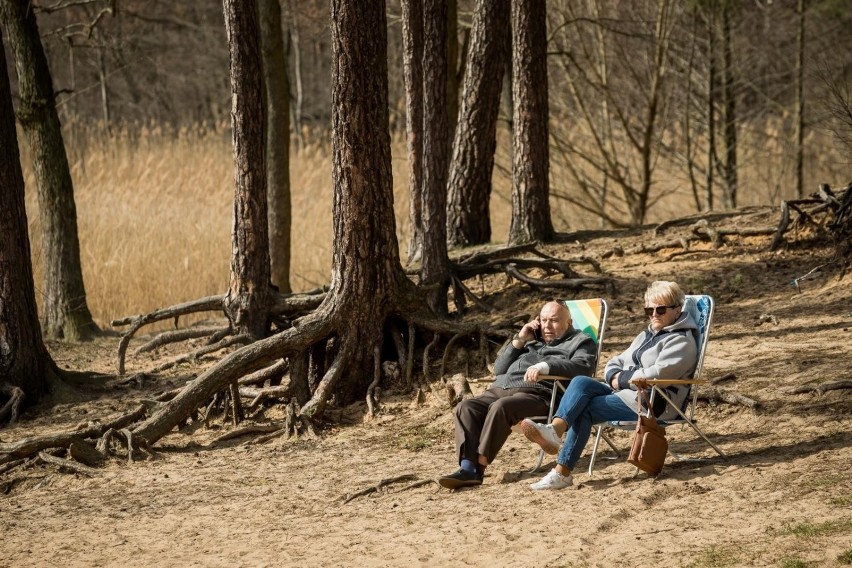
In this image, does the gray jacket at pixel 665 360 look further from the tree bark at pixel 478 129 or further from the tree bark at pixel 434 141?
the tree bark at pixel 478 129

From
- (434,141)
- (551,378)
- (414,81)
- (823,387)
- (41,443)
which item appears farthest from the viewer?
(414,81)

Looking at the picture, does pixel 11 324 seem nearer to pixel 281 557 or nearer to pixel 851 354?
pixel 281 557

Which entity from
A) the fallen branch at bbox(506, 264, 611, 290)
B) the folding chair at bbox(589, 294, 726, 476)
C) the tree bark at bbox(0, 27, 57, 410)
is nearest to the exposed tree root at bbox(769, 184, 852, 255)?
the fallen branch at bbox(506, 264, 611, 290)

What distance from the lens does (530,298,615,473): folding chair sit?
21.5 feet

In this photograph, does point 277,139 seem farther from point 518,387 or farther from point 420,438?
point 518,387

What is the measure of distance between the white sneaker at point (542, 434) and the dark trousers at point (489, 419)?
18 centimetres

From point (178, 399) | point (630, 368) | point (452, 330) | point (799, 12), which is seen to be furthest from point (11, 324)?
point (799, 12)

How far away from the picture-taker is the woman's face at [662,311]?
6215 mm

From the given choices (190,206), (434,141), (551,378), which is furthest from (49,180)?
(551,378)

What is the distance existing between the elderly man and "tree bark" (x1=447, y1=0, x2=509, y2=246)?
5835mm

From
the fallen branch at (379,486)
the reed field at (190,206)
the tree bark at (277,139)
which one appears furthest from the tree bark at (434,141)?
the reed field at (190,206)

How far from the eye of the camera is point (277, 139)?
41.7ft

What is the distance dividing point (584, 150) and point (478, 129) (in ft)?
18.6

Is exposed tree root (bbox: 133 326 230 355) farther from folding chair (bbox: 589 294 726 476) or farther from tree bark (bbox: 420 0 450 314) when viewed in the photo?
folding chair (bbox: 589 294 726 476)
